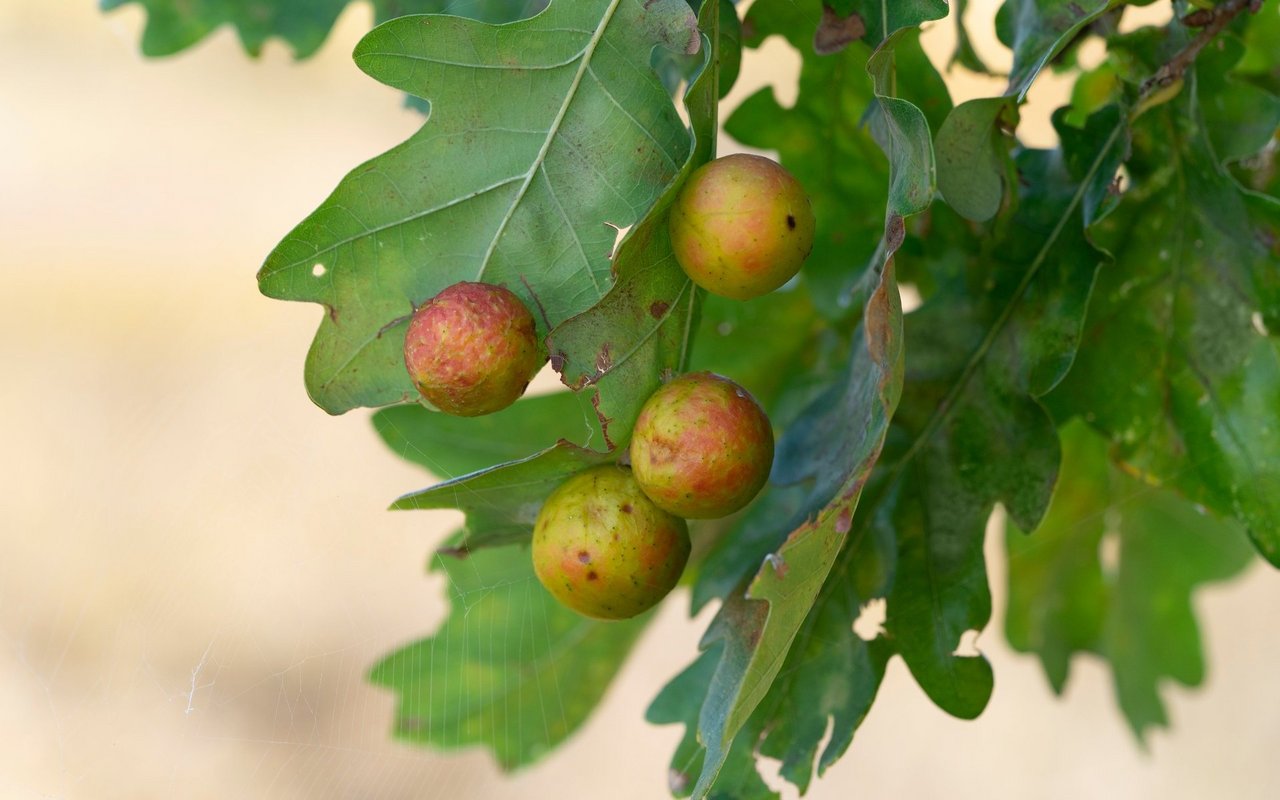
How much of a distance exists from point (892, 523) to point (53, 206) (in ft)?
14.1

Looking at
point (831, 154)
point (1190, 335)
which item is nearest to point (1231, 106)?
point (1190, 335)

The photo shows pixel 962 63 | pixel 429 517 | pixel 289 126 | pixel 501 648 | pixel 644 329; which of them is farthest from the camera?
pixel 289 126

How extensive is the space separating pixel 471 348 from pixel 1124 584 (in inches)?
56.2

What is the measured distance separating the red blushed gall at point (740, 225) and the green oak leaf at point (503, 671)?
66cm

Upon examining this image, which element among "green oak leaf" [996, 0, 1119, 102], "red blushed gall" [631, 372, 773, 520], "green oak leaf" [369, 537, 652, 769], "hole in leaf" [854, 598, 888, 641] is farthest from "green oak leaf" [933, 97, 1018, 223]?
"green oak leaf" [369, 537, 652, 769]

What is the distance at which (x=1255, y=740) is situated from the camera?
372cm

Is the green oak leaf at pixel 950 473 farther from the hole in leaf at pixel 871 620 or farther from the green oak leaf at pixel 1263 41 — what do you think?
the green oak leaf at pixel 1263 41

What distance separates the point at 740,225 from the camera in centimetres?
88

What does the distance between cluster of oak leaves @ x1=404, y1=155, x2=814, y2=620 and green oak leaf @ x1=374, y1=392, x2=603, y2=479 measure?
1.85 feet

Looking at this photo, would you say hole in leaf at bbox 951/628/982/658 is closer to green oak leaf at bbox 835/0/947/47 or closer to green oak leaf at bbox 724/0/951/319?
green oak leaf at bbox 724/0/951/319

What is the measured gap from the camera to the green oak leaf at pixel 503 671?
59.1 inches

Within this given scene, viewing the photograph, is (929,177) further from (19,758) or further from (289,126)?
(289,126)

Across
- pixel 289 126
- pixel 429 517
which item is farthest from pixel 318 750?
pixel 289 126

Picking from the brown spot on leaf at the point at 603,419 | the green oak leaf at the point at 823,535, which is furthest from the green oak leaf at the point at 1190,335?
the brown spot on leaf at the point at 603,419
